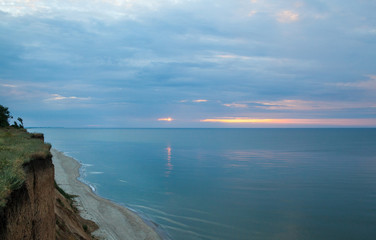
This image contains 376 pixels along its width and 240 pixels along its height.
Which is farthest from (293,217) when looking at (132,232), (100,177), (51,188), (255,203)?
(100,177)

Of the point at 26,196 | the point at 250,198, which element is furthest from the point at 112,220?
the point at 26,196

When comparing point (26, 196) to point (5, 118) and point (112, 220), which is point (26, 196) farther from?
point (5, 118)

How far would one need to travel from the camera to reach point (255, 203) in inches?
1394

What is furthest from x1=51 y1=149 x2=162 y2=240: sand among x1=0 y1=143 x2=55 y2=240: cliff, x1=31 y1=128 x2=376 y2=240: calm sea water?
x1=0 y1=143 x2=55 y2=240: cliff

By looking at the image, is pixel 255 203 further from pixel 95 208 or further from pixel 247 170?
pixel 247 170

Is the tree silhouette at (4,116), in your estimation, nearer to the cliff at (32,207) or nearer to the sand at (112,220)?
the sand at (112,220)

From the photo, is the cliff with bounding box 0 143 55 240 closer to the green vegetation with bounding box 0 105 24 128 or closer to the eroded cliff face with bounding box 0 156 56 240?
the eroded cliff face with bounding box 0 156 56 240

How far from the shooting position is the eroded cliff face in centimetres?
728

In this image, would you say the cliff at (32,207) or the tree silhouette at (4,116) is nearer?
the cliff at (32,207)

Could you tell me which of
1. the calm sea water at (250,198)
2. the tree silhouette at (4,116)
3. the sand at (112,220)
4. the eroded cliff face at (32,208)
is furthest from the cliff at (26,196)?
the tree silhouette at (4,116)

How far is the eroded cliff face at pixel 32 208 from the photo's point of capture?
728 centimetres

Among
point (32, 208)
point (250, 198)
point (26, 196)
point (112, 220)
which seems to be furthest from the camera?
point (250, 198)

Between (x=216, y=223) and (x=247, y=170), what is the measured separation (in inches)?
1332

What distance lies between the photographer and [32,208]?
9.55 m
